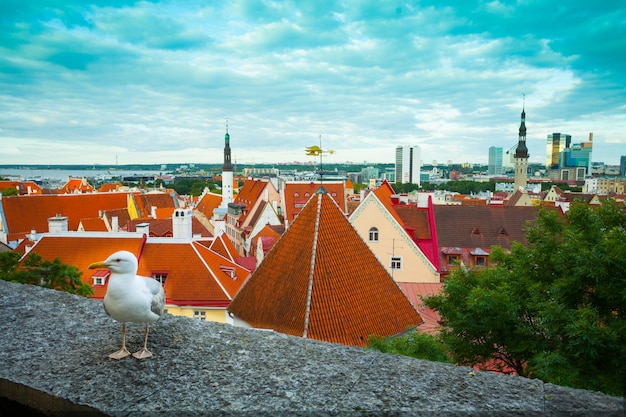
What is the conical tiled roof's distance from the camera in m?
9.31

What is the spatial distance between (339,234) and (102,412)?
882cm

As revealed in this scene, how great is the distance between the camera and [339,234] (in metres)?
10.9

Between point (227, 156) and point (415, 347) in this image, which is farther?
point (227, 156)

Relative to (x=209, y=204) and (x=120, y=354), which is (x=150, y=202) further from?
(x=120, y=354)

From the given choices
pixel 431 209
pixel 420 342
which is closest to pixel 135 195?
pixel 431 209

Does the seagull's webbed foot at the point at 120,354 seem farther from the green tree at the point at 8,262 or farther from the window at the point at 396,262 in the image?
the window at the point at 396,262

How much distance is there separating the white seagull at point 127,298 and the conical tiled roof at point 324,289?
241 inches

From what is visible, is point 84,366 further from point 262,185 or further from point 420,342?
point 262,185

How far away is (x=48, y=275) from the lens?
13.8m

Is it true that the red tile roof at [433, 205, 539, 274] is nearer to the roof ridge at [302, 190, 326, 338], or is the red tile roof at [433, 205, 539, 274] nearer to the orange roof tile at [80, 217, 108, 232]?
the roof ridge at [302, 190, 326, 338]

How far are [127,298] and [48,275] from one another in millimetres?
12979

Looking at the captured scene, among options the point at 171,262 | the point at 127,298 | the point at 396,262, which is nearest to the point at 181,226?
the point at 171,262

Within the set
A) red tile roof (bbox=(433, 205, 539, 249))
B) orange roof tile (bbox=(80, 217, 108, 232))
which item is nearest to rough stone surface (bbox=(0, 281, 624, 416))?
red tile roof (bbox=(433, 205, 539, 249))

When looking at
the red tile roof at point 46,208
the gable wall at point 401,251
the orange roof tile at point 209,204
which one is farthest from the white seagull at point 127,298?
the orange roof tile at point 209,204
